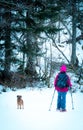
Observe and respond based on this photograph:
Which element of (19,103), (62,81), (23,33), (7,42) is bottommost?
(19,103)

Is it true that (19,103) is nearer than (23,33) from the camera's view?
Yes

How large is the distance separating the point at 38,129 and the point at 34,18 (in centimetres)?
1041

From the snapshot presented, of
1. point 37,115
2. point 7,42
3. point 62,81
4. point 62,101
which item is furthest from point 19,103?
point 7,42

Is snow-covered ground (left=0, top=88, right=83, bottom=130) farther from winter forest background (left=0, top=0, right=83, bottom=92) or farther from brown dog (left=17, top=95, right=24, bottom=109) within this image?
winter forest background (left=0, top=0, right=83, bottom=92)

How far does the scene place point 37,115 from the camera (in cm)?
1238

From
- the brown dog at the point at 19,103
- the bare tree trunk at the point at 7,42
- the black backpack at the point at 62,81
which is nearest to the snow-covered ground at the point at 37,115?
the brown dog at the point at 19,103

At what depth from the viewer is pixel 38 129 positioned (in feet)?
32.8

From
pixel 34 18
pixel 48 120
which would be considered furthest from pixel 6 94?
pixel 48 120

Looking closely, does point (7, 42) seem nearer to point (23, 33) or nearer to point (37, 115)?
point (23, 33)

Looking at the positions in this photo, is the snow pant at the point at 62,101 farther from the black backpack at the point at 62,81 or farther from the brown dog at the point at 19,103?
the brown dog at the point at 19,103

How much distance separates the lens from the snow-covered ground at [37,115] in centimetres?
1051

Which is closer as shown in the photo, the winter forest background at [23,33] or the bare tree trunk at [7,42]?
the winter forest background at [23,33]

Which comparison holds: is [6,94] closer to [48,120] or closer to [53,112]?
[53,112]

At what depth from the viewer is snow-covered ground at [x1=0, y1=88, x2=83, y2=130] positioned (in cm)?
1051
